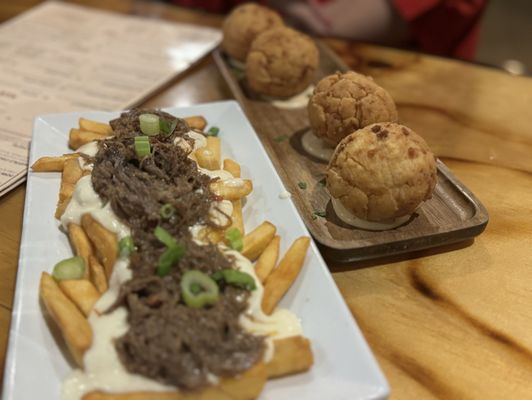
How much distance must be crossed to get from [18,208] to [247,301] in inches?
51.5

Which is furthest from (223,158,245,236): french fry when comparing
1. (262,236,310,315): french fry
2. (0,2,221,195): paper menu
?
(0,2,221,195): paper menu

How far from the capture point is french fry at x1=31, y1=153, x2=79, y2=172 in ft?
7.92

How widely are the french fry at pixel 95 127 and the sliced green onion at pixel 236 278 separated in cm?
120

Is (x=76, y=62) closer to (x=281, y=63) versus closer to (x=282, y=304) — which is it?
(x=281, y=63)

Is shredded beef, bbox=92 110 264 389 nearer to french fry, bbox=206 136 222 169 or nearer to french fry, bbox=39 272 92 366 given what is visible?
french fry, bbox=39 272 92 366

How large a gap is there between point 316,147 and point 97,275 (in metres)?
1.38

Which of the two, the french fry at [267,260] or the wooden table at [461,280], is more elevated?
the french fry at [267,260]

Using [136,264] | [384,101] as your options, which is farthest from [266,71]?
[136,264]

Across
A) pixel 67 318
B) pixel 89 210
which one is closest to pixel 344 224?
pixel 89 210

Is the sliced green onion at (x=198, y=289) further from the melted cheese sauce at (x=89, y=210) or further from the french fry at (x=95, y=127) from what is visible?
the french fry at (x=95, y=127)

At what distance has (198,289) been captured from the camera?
1730 mm

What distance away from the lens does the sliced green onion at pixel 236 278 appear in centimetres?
178

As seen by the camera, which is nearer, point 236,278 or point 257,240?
point 236,278

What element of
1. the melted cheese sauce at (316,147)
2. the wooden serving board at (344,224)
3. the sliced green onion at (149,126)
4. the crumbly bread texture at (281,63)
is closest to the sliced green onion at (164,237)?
the wooden serving board at (344,224)
